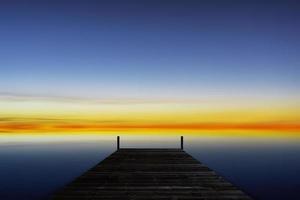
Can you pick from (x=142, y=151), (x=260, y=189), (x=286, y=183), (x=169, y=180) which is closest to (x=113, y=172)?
(x=169, y=180)

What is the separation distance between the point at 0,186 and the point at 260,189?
158 feet

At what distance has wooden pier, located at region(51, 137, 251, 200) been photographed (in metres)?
8.51

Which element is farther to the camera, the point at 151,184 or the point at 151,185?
the point at 151,184

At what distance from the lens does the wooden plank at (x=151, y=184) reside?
28.0ft

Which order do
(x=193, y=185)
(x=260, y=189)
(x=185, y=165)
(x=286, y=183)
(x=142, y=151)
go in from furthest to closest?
(x=286, y=183), (x=260, y=189), (x=142, y=151), (x=185, y=165), (x=193, y=185)

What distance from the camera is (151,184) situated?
10070mm

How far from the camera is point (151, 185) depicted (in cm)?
991

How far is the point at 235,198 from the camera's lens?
26.7 ft

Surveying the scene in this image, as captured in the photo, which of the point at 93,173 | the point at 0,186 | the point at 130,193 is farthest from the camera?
the point at 0,186

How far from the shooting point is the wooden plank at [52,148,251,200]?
853 centimetres

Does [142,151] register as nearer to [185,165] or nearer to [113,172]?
[185,165]

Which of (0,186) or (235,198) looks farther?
(0,186)

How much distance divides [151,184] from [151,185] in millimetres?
157

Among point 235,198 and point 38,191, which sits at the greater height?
point 235,198
